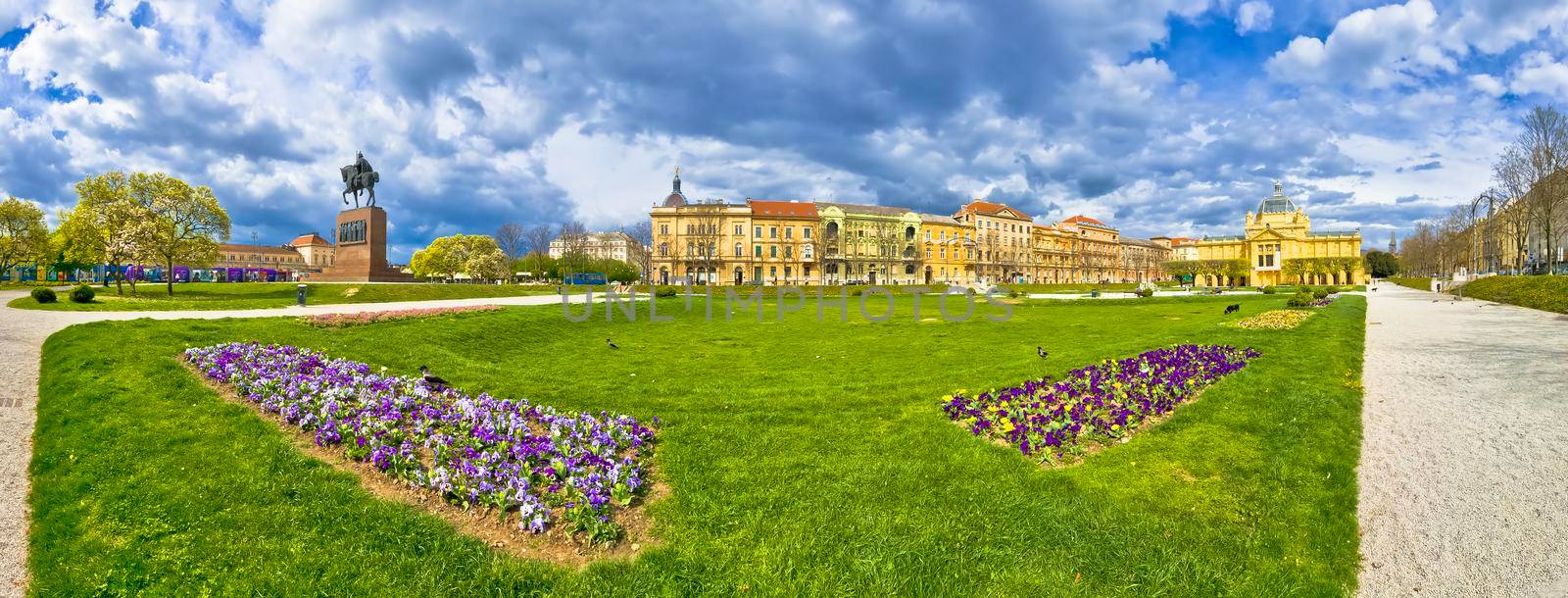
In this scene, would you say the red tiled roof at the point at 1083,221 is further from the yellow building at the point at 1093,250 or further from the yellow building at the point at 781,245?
the yellow building at the point at 781,245

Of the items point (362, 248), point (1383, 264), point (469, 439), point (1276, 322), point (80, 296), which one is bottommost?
point (469, 439)

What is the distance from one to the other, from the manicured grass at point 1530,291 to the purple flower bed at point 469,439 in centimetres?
3342

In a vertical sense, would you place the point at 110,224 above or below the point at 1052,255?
below

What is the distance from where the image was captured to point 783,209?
3927 inches

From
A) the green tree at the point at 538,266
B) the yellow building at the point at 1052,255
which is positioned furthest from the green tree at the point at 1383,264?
the green tree at the point at 538,266

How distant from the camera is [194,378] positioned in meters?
8.62

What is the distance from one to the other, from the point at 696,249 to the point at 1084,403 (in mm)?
87434

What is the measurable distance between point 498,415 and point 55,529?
3556mm

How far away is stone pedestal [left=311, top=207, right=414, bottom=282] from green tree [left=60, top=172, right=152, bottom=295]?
1106 cm

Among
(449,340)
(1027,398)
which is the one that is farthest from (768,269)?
(1027,398)

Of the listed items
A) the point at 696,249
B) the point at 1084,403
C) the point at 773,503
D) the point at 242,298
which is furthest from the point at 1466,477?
the point at 696,249

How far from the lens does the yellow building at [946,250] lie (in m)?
Result: 107

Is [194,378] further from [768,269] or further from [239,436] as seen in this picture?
[768,269]

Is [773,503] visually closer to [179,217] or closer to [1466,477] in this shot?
[1466,477]
